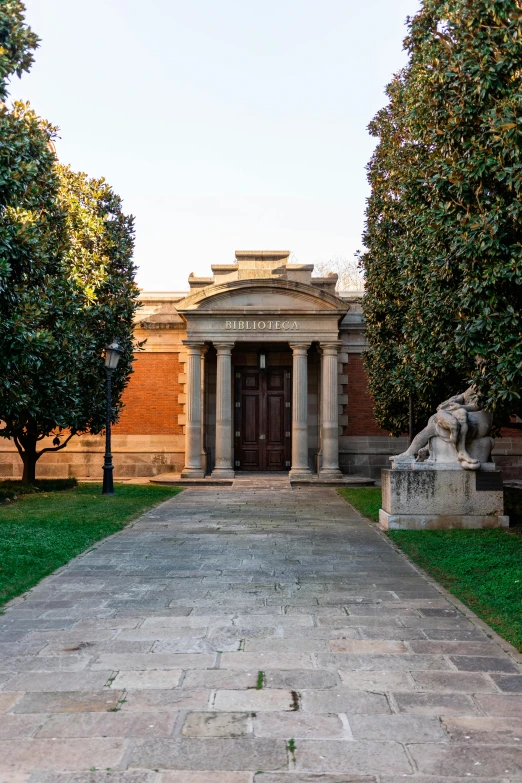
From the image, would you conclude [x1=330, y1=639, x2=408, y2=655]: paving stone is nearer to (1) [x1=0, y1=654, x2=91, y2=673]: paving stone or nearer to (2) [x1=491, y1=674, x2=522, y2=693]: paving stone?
(2) [x1=491, y1=674, x2=522, y2=693]: paving stone

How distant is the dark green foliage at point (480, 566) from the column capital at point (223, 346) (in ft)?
38.7

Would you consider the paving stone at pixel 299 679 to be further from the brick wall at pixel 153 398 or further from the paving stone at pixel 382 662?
the brick wall at pixel 153 398

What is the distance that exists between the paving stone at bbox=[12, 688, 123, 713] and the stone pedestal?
7.59 m

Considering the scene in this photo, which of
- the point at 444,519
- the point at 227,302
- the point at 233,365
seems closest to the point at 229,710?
the point at 444,519

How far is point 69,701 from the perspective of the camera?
3947 millimetres

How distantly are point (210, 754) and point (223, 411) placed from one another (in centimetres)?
1820

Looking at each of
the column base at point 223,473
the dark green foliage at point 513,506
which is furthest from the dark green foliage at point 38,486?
the dark green foliage at point 513,506

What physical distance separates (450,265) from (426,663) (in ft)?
19.8

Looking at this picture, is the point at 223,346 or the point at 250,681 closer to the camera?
the point at 250,681

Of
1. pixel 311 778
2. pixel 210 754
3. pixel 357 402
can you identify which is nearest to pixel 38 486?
pixel 357 402

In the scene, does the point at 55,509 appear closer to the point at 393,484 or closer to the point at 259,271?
the point at 393,484

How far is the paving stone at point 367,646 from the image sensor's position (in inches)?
193

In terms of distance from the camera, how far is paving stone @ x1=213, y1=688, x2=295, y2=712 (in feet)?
12.5

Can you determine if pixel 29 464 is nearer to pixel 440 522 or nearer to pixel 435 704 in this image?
pixel 440 522
